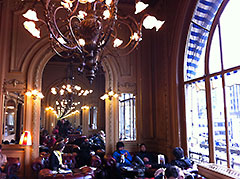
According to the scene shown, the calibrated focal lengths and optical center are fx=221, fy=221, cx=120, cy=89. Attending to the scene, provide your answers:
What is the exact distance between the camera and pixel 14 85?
21.7 feet

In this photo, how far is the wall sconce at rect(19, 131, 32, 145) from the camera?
6137mm

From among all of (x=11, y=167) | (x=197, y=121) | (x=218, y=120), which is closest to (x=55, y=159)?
(x=11, y=167)

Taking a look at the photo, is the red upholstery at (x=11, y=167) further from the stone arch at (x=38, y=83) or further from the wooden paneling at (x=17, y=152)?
the stone arch at (x=38, y=83)

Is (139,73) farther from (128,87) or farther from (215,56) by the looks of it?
(215,56)

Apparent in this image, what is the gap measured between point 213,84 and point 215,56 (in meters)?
0.61

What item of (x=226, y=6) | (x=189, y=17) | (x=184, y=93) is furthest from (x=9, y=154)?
(x=226, y=6)

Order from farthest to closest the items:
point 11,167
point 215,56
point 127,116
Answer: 1. point 127,116
2. point 11,167
3. point 215,56

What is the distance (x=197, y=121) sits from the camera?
5.39m

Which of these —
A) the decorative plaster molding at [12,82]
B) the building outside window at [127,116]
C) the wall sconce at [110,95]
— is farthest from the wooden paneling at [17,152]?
the building outside window at [127,116]

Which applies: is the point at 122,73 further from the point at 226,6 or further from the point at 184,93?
the point at 226,6

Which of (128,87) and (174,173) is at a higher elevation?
(128,87)

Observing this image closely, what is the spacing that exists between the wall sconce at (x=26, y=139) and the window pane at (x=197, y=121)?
4336mm

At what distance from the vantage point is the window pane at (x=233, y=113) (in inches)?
163

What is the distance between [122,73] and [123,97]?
31.9 inches
